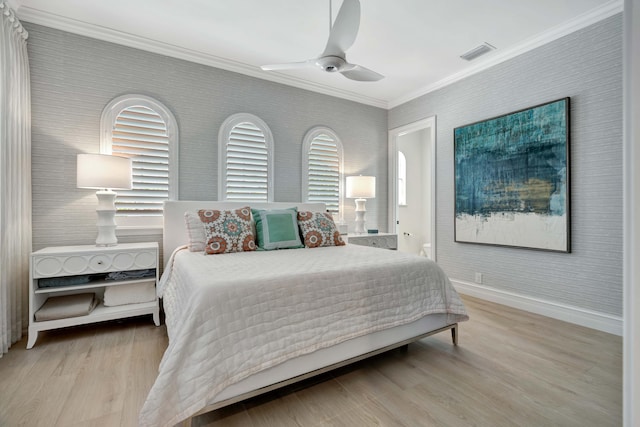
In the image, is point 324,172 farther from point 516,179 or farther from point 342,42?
point 516,179

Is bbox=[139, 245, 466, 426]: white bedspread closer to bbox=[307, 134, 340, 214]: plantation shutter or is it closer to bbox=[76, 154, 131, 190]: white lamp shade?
bbox=[76, 154, 131, 190]: white lamp shade

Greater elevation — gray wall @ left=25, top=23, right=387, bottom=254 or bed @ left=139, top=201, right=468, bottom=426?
gray wall @ left=25, top=23, right=387, bottom=254

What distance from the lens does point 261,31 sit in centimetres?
289

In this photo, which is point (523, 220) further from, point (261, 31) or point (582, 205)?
point (261, 31)

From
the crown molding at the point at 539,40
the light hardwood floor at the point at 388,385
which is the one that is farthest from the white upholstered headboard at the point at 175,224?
the crown molding at the point at 539,40

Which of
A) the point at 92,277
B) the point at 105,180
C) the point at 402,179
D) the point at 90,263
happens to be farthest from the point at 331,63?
the point at 402,179

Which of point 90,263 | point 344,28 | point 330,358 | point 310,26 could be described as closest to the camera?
point 330,358

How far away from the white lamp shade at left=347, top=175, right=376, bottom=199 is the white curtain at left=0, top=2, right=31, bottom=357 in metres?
3.32

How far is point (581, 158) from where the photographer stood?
2.71m

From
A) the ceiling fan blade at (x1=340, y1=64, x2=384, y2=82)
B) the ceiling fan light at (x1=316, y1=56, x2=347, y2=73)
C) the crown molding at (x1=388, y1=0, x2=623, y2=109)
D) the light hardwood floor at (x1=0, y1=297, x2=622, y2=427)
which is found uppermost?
the crown molding at (x1=388, y1=0, x2=623, y2=109)

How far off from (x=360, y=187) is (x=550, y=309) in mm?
2441

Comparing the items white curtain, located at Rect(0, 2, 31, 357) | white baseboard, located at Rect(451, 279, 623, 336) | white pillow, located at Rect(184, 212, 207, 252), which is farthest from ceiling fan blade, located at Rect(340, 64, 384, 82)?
white baseboard, located at Rect(451, 279, 623, 336)

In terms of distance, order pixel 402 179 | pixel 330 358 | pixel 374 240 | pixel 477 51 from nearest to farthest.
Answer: pixel 330 358 < pixel 477 51 < pixel 374 240 < pixel 402 179

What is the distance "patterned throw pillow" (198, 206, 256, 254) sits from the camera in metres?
2.57
